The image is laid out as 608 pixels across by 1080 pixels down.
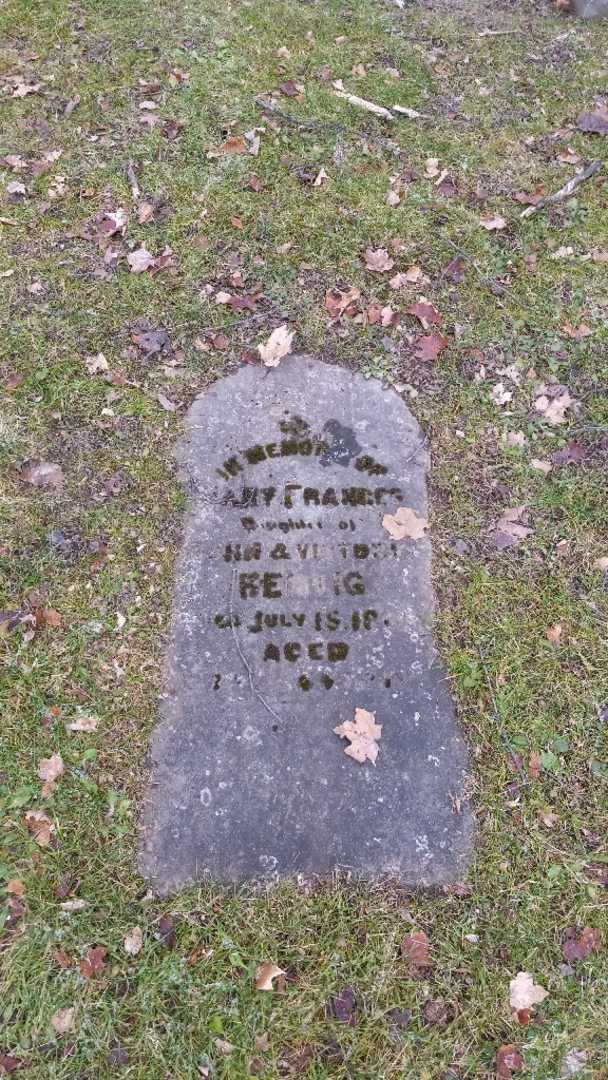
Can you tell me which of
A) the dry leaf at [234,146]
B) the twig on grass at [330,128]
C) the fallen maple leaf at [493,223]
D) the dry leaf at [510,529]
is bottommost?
the dry leaf at [510,529]

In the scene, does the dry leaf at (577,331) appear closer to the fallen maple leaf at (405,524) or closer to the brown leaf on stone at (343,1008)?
the fallen maple leaf at (405,524)

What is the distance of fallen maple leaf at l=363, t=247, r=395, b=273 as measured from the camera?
4176 millimetres

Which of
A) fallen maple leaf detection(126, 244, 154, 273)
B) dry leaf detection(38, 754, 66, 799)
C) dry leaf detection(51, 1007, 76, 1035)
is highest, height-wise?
fallen maple leaf detection(126, 244, 154, 273)

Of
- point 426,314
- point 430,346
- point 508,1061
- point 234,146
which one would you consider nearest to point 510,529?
point 430,346

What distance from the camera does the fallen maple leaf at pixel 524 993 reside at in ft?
7.89

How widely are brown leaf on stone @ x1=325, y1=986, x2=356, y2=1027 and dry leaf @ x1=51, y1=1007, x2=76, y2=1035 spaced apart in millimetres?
813

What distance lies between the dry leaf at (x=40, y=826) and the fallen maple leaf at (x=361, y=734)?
42.8 inches

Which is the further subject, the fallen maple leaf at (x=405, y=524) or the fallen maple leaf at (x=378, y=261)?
the fallen maple leaf at (x=378, y=261)

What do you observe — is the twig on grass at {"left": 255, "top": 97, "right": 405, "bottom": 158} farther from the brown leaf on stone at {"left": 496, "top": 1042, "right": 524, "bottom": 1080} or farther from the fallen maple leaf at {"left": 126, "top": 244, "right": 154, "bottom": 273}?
the brown leaf on stone at {"left": 496, "top": 1042, "right": 524, "bottom": 1080}

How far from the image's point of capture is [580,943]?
98.5 inches


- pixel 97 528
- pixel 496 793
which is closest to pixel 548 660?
pixel 496 793

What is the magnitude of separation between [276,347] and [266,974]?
9.09ft

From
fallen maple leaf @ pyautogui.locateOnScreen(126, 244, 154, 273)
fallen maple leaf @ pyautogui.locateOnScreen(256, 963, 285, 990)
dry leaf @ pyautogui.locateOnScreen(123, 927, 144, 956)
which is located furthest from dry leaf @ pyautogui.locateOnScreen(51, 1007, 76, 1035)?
fallen maple leaf @ pyautogui.locateOnScreen(126, 244, 154, 273)

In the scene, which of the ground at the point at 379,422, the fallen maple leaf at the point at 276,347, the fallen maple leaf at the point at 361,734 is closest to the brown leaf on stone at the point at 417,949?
the ground at the point at 379,422
